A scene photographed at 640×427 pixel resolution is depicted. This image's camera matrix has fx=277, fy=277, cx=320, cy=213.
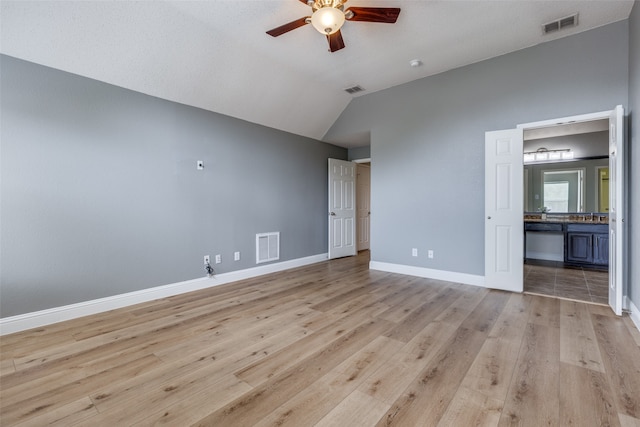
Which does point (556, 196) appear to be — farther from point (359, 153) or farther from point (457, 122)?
point (359, 153)

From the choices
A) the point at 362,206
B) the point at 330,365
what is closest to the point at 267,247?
the point at 330,365

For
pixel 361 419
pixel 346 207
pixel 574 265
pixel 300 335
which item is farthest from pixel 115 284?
pixel 574 265

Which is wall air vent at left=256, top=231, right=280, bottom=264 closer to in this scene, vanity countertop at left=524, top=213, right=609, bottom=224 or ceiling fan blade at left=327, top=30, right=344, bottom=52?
ceiling fan blade at left=327, top=30, right=344, bottom=52

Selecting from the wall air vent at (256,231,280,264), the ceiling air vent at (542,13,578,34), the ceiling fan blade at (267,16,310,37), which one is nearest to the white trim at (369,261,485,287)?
the wall air vent at (256,231,280,264)

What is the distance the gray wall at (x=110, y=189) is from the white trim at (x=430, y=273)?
6.99ft

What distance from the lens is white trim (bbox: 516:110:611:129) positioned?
3003mm

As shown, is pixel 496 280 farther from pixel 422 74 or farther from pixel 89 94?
pixel 89 94

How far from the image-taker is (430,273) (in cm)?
420

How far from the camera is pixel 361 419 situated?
1.41m

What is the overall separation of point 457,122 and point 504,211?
4.61 ft

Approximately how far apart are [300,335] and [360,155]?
15.5 feet

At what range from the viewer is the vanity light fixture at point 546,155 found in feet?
16.7

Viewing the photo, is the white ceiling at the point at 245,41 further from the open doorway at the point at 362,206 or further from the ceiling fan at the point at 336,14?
the open doorway at the point at 362,206

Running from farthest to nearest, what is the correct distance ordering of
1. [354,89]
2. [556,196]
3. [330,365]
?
[556,196] < [354,89] < [330,365]
